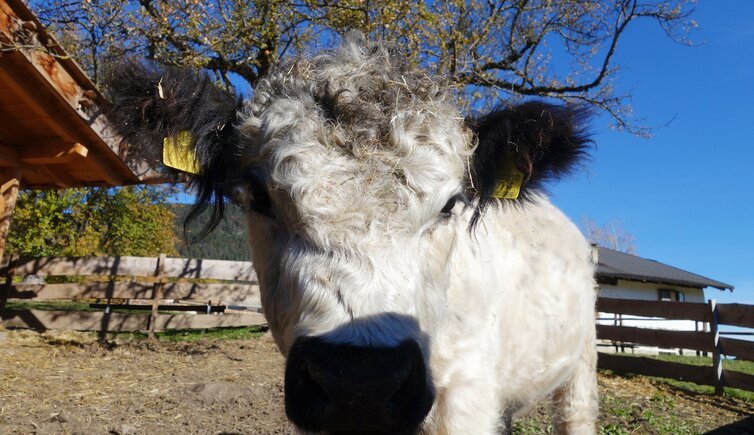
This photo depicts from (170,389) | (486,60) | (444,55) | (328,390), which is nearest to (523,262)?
(328,390)

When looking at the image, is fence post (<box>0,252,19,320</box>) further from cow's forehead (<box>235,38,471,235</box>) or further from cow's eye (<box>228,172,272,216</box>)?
cow's forehead (<box>235,38,471,235</box>)

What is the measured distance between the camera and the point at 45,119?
776cm

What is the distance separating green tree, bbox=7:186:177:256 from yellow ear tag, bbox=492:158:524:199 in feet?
73.2

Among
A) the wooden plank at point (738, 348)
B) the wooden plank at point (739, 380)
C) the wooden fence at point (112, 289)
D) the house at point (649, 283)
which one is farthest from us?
the house at point (649, 283)

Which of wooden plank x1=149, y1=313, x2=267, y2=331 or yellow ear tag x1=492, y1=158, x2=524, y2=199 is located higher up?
yellow ear tag x1=492, y1=158, x2=524, y2=199

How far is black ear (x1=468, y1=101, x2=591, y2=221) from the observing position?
274 cm

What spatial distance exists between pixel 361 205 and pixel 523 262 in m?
2.10

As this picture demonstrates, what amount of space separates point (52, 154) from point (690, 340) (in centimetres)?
1264

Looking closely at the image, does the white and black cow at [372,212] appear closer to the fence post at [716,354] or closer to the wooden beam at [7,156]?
the wooden beam at [7,156]

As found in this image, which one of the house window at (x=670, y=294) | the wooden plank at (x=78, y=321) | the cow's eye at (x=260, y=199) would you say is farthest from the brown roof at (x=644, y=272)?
the cow's eye at (x=260, y=199)

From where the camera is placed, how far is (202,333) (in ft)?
44.1

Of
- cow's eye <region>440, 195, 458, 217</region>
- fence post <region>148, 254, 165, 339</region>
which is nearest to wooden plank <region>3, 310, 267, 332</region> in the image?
fence post <region>148, 254, 165, 339</region>

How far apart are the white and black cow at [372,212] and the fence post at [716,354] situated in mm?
8588

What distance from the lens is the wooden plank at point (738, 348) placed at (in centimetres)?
953
